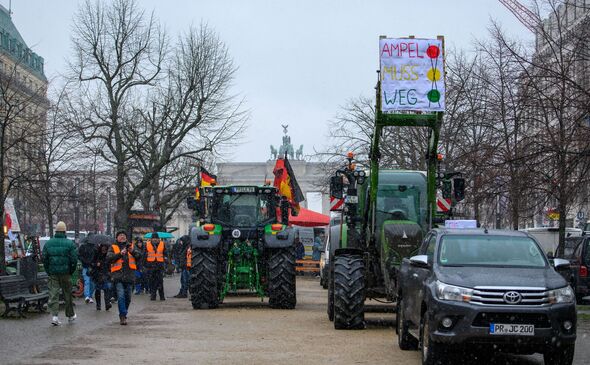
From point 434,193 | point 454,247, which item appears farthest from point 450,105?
point 454,247

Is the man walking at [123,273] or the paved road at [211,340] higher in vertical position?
the man walking at [123,273]

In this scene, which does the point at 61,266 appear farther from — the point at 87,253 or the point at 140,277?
the point at 140,277

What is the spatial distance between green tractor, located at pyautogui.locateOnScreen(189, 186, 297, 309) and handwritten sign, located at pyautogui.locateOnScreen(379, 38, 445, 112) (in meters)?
7.11

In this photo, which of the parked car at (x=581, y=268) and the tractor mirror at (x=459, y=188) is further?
the parked car at (x=581, y=268)

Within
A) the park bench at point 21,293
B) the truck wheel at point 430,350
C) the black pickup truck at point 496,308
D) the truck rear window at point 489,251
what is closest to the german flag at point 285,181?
the park bench at point 21,293

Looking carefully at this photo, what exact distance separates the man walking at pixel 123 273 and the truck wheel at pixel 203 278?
2417 millimetres

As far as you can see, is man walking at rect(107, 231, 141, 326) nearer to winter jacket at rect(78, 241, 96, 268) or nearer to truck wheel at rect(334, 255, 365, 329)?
truck wheel at rect(334, 255, 365, 329)

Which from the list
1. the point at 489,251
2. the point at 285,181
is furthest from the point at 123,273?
the point at 285,181

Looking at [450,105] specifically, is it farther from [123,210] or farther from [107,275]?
[107,275]

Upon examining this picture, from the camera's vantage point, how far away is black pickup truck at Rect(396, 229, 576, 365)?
11789 millimetres

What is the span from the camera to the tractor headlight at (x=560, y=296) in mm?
11961

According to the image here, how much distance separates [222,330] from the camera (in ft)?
59.3

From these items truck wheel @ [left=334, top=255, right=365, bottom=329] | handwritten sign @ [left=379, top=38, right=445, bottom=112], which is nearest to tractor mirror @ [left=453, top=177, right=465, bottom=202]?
handwritten sign @ [left=379, top=38, right=445, bottom=112]

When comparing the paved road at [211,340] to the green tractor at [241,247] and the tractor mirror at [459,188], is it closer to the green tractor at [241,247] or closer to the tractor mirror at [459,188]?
the green tractor at [241,247]
